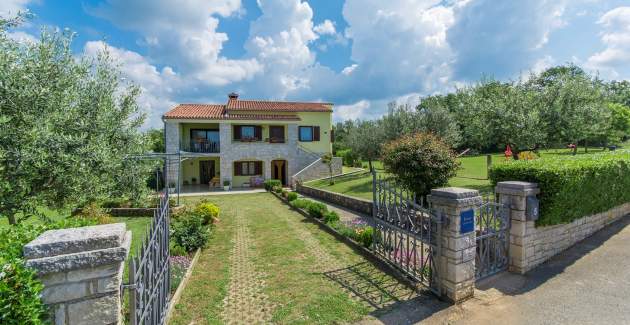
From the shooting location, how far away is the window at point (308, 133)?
1117 inches

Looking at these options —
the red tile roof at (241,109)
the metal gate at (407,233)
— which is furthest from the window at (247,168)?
the metal gate at (407,233)

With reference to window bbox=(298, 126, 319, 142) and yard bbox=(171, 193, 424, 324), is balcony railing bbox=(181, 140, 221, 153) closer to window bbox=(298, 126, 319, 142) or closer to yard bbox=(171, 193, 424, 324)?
window bbox=(298, 126, 319, 142)

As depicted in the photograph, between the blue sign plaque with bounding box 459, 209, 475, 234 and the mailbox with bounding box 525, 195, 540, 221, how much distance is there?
5.28 ft

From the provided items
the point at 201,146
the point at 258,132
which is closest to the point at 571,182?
the point at 258,132

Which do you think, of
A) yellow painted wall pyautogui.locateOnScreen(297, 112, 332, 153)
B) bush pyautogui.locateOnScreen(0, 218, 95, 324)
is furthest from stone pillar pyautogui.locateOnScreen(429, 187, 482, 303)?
yellow painted wall pyautogui.locateOnScreen(297, 112, 332, 153)

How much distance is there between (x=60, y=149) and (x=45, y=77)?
4.13 ft

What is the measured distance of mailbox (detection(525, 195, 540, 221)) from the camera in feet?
18.9

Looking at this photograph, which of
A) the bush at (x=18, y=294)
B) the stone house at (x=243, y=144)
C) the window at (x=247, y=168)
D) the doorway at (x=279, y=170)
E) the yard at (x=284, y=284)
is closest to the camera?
the bush at (x=18, y=294)

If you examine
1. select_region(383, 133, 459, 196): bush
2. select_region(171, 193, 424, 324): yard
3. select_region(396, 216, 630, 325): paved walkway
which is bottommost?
select_region(171, 193, 424, 324): yard

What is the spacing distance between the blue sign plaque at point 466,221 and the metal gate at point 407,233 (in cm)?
35

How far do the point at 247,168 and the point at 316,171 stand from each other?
20.0 feet

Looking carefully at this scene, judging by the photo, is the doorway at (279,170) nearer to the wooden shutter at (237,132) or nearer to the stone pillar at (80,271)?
the wooden shutter at (237,132)

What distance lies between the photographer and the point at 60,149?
4.50 meters

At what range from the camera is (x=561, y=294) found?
5.09 m
